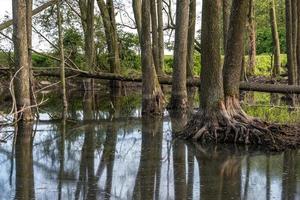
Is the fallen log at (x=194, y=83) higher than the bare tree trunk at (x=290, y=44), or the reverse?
the bare tree trunk at (x=290, y=44)

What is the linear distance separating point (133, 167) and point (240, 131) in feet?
10.0

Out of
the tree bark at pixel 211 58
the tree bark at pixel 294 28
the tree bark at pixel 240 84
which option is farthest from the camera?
the tree bark at pixel 294 28

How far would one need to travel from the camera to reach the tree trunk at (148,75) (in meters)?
16.7

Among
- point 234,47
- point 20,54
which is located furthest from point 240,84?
point 20,54

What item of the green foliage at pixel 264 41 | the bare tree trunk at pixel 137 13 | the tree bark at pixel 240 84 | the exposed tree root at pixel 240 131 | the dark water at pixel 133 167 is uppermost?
the green foliage at pixel 264 41

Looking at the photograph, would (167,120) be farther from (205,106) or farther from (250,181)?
(250,181)

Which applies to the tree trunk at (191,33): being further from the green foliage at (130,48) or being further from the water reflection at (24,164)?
the green foliage at (130,48)

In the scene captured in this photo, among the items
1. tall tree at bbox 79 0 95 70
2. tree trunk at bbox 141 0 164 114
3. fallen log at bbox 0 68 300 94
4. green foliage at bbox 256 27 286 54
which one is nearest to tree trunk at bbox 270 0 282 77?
fallen log at bbox 0 68 300 94

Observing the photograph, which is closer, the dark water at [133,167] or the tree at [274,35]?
the dark water at [133,167]

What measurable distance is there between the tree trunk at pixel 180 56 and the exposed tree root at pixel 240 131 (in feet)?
19.4

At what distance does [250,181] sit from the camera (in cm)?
875

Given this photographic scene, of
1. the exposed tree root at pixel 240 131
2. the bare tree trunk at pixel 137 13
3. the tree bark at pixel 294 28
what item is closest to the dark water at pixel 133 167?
the exposed tree root at pixel 240 131

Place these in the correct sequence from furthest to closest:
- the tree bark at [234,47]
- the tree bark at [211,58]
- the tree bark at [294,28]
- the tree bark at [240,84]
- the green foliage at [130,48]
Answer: the green foliage at [130,48] → the tree bark at [294,28] → the tree bark at [240,84] → the tree bark at [234,47] → the tree bark at [211,58]

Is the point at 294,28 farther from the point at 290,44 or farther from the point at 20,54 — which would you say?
the point at 20,54
